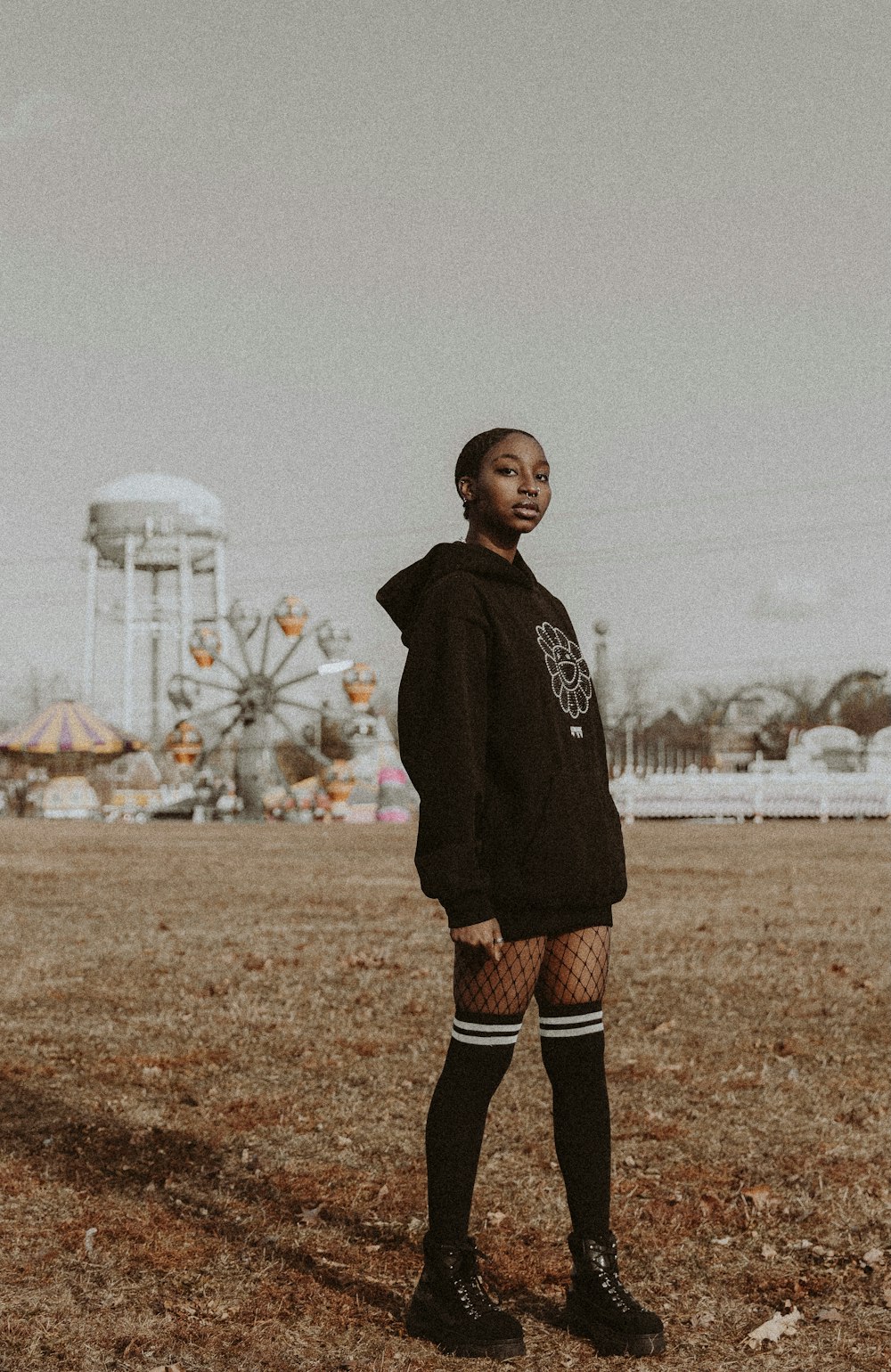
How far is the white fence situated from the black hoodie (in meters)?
32.0

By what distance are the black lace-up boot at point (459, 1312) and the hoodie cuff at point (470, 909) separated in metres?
0.81

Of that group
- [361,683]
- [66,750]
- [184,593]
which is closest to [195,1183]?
[361,683]

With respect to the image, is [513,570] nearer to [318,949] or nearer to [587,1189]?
[587,1189]

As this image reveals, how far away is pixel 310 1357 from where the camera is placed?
2953mm

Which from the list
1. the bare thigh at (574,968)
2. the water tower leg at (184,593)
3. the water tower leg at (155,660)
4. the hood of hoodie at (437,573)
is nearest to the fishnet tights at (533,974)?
the bare thigh at (574,968)

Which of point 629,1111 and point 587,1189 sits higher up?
point 587,1189

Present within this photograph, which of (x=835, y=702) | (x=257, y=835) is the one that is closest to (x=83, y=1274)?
(x=257, y=835)

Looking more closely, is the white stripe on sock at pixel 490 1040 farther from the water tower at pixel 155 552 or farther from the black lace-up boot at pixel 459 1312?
the water tower at pixel 155 552

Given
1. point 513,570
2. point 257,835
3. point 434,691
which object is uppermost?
point 513,570

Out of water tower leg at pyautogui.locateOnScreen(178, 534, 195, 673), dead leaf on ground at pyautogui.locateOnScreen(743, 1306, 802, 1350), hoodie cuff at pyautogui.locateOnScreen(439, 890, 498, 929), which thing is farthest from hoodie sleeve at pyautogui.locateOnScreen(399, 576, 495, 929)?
water tower leg at pyautogui.locateOnScreen(178, 534, 195, 673)

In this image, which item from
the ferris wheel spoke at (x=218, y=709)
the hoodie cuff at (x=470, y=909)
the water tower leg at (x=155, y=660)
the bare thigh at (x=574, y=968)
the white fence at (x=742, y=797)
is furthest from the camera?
the water tower leg at (x=155, y=660)

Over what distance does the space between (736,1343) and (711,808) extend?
32504mm

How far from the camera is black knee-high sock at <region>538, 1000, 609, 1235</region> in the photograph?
309 centimetres

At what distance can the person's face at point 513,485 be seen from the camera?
10.1 feet
